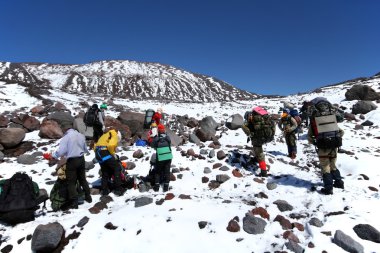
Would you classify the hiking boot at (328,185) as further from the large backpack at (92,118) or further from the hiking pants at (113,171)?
the large backpack at (92,118)

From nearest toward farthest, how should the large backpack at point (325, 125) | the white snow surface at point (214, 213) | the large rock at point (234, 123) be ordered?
the white snow surface at point (214, 213) → the large backpack at point (325, 125) → the large rock at point (234, 123)

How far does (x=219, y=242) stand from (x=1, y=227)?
5514 millimetres

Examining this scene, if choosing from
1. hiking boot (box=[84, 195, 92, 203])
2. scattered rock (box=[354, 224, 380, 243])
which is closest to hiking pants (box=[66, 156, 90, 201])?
hiking boot (box=[84, 195, 92, 203])

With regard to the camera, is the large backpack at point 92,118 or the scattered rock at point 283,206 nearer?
the scattered rock at point 283,206

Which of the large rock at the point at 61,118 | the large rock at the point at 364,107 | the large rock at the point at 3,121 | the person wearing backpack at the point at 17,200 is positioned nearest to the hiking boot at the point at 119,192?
the person wearing backpack at the point at 17,200

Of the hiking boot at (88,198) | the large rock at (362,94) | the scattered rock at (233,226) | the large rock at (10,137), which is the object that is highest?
the large rock at (362,94)

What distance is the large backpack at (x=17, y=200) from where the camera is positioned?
6898 mm

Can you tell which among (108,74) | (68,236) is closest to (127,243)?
(68,236)

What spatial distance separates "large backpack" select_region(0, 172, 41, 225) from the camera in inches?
272

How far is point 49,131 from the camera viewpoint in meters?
15.1

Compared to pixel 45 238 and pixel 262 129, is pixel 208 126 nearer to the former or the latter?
pixel 262 129

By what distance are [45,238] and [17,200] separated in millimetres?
1552

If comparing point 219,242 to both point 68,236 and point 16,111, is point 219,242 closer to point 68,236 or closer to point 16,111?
point 68,236

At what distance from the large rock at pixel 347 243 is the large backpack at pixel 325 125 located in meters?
3.16
